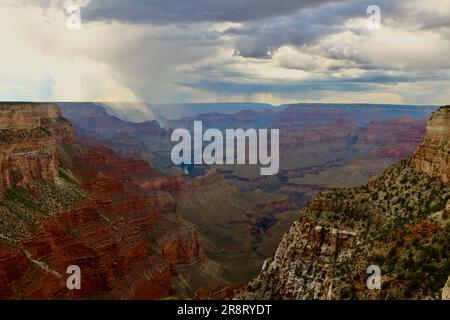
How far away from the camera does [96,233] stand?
7212 centimetres

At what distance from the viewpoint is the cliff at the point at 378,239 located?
29.1 metres

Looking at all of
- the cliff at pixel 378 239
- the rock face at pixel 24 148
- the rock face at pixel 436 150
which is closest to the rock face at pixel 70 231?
the rock face at pixel 24 148

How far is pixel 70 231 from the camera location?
6962 centimetres

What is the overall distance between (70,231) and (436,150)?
160 ft

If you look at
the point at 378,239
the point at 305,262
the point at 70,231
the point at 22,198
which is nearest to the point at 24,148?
the point at 22,198

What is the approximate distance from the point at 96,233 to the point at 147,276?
31.4 feet

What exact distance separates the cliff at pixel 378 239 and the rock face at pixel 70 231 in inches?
1150

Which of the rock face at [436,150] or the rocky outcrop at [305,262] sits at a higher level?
the rock face at [436,150]

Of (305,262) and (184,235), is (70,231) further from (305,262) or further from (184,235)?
(305,262)

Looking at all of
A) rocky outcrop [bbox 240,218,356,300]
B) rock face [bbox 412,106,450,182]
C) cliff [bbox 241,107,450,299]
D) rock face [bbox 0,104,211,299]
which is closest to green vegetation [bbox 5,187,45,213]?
rock face [bbox 0,104,211,299]

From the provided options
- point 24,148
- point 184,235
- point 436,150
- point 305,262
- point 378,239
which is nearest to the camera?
point 378,239

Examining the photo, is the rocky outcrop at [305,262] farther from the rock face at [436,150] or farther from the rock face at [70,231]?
the rock face at [70,231]
